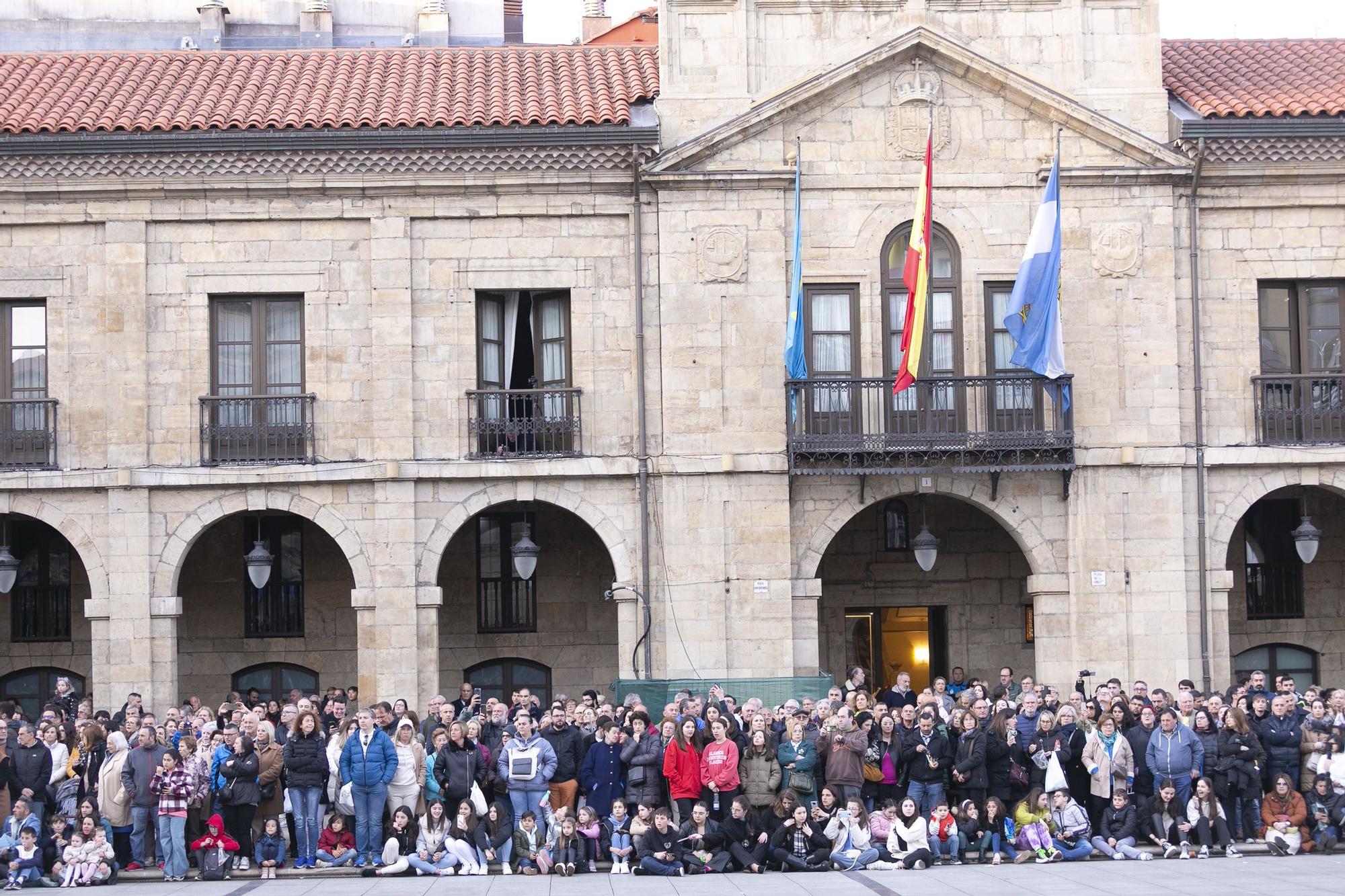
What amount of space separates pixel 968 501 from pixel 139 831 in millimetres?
11991

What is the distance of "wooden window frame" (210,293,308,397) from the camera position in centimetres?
2531

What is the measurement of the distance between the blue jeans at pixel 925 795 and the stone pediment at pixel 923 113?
31.4 feet

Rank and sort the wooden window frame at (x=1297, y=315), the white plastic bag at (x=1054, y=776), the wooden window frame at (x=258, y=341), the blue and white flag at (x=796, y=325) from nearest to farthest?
the white plastic bag at (x=1054, y=776)
the blue and white flag at (x=796, y=325)
the wooden window frame at (x=258, y=341)
the wooden window frame at (x=1297, y=315)

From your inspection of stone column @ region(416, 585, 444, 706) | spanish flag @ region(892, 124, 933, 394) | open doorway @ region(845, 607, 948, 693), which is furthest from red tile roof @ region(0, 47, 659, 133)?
open doorway @ region(845, 607, 948, 693)

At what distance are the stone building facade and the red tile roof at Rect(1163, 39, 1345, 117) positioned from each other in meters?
0.39

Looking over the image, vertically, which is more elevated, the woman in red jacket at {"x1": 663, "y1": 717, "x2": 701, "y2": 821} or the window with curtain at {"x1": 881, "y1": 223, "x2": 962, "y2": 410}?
the window with curtain at {"x1": 881, "y1": 223, "x2": 962, "y2": 410}

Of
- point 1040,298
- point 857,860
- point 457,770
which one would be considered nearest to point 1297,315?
point 1040,298

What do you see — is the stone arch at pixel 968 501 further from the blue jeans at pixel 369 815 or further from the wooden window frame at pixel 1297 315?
the blue jeans at pixel 369 815

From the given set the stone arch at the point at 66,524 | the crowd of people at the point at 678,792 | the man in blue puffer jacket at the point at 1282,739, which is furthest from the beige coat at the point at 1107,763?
the stone arch at the point at 66,524

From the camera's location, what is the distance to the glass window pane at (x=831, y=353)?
996 inches

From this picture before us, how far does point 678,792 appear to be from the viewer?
18719 mm

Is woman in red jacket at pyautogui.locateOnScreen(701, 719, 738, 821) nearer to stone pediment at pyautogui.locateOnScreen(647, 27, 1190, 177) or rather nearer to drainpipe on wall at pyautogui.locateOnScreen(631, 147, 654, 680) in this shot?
drainpipe on wall at pyautogui.locateOnScreen(631, 147, 654, 680)

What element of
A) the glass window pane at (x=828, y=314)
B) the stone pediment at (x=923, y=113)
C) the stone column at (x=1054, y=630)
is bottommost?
the stone column at (x=1054, y=630)

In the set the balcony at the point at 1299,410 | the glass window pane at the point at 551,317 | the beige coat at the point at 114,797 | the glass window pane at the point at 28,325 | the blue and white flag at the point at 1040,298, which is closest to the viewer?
the beige coat at the point at 114,797
